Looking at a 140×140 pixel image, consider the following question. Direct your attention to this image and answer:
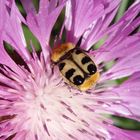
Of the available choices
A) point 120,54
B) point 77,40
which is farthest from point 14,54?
point 120,54

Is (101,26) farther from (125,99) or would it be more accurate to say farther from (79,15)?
(125,99)

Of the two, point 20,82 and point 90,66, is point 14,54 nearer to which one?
point 20,82

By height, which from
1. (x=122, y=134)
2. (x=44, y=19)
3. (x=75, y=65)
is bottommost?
(x=122, y=134)

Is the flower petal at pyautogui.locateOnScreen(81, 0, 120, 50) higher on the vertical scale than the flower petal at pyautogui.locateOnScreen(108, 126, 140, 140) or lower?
higher

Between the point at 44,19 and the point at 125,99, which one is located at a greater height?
the point at 44,19

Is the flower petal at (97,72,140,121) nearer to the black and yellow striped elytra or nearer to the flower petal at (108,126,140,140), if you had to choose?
the flower petal at (108,126,140,140)

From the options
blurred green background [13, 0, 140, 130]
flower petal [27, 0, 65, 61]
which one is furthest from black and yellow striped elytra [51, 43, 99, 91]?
blurred green background [13, 0, 140, 130]

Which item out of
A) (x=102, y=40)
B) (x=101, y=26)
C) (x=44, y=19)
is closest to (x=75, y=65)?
(x=44, y=19)
